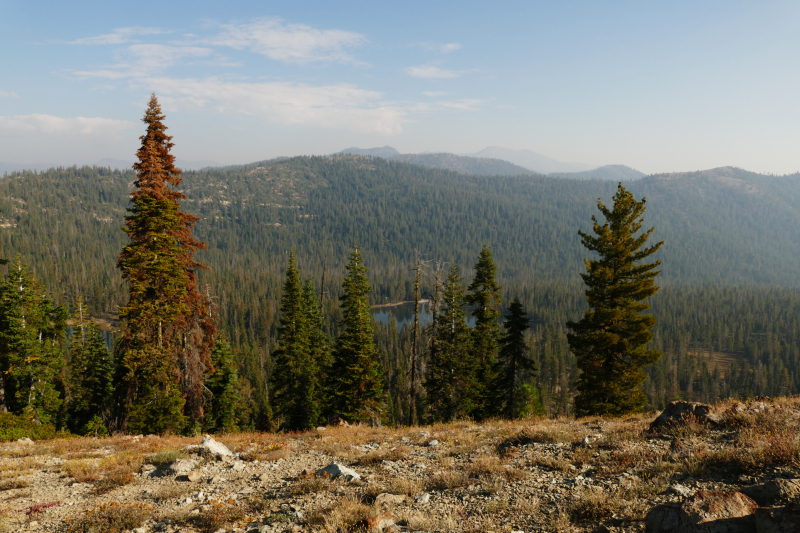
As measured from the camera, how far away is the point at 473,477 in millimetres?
8578

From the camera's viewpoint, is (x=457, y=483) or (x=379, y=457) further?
(x=379, y=457)

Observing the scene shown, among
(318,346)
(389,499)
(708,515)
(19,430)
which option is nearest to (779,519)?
(708,515)

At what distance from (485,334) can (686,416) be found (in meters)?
20.1

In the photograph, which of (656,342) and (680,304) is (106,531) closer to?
(656,342)

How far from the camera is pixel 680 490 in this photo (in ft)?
21.6

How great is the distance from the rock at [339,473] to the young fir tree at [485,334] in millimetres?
21497

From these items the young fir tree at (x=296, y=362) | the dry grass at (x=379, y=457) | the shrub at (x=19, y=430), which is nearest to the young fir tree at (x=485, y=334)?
the young fir tree at (x=296, y=362)

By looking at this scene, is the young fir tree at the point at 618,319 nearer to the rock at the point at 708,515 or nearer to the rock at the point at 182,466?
the rock at the point at 708,515

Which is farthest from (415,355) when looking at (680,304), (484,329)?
(680,304)

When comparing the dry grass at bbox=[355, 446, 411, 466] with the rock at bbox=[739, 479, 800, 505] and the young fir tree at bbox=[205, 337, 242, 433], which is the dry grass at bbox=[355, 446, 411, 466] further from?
the young fir tree at bbox=[205, 337, 242, 433]

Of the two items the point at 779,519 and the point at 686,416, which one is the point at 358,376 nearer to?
the point at 686,416

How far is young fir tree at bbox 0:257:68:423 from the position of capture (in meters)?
30.4

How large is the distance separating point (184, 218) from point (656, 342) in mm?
155077

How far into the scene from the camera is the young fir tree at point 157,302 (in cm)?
1927
